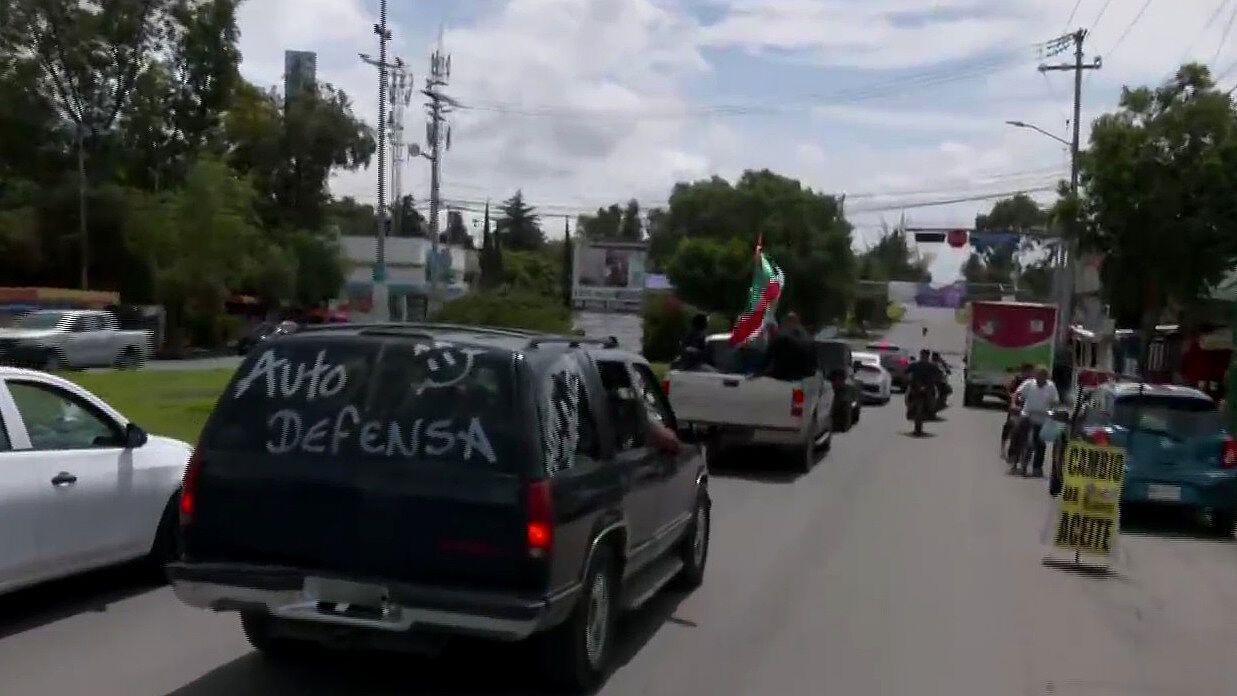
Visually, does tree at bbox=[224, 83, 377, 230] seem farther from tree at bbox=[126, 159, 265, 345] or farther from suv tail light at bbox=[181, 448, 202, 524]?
suv tail light at bbox=[181, 448, 202, 524]

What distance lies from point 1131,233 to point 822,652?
23.1 metres

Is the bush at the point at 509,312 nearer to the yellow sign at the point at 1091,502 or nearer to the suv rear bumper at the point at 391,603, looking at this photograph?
the yellow sign at the point at 1091,502

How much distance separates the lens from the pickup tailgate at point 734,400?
18.8 metres

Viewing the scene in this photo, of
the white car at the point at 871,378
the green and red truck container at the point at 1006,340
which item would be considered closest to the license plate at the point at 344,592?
the white car at the point at 871,378

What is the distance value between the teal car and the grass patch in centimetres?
943

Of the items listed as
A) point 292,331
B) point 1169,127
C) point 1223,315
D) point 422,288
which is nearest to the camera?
point 292,331

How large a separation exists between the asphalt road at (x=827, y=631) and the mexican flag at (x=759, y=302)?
5461mm

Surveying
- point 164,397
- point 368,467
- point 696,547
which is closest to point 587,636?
point 368,467

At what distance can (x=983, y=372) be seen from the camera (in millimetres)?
39625

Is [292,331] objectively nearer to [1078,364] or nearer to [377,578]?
[377,578]

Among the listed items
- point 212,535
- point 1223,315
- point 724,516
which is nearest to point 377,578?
point 212,535

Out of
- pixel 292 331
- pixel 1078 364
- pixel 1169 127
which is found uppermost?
pixel 1169 127

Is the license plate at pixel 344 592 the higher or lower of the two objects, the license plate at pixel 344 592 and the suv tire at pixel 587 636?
the higher

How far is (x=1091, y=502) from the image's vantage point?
12594 mm
